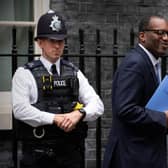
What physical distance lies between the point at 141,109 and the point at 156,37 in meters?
0.48

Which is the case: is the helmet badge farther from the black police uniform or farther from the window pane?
the window pane

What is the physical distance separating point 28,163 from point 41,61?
2.28ft

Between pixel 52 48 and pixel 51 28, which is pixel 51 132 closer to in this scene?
pixel 52 48

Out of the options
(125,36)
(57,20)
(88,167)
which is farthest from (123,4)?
(57,20)

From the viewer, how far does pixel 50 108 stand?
382 centimetres

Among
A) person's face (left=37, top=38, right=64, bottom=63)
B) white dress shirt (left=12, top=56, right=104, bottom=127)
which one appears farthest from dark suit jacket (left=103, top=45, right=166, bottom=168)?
person's face (left=37, top=38, right=64, bottom=63)

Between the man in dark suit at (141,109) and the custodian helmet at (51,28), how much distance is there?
0.50m

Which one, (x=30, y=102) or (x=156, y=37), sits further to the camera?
(x=30, y=102)

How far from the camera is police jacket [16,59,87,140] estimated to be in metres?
3.82

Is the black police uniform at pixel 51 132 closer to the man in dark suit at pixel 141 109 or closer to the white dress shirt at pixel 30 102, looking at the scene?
the white dress shirt at pixel 30 102

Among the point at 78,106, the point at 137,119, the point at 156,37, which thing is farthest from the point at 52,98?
the point at 156,37

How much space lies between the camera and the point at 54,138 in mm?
3869

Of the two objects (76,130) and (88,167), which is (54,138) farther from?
(88,167)

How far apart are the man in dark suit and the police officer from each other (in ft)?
0.94
